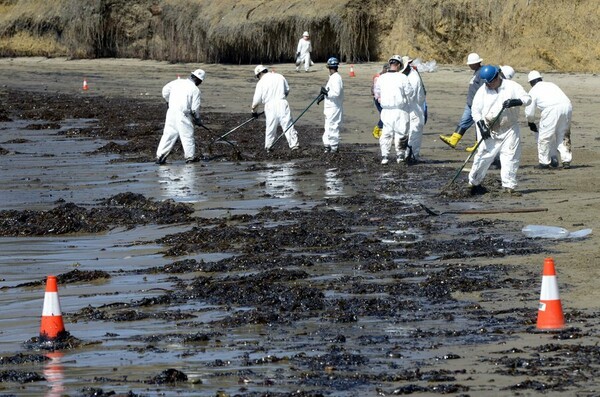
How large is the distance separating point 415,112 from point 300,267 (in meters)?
8.19

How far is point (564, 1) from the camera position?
33.6m

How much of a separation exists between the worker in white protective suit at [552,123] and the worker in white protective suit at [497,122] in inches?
90.5

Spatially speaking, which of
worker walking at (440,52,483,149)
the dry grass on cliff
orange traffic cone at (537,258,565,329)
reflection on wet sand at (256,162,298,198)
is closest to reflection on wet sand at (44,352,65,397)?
orange traffic cone at (537,258,565,329)

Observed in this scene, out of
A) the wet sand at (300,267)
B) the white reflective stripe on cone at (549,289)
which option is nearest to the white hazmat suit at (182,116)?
the wet sand at (300,267)

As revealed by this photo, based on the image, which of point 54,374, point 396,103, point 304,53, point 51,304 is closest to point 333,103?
point 396,103

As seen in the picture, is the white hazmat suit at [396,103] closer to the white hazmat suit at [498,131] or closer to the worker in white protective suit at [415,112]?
the worker in white protective suit at [415,112]

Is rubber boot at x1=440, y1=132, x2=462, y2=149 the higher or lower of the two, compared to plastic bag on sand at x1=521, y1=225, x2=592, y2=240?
higher

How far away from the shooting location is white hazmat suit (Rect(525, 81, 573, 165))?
17.9m

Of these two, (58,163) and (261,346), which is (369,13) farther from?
(261,346)

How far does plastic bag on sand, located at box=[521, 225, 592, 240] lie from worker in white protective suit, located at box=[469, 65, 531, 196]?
268cm

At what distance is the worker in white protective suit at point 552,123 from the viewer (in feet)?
58.8

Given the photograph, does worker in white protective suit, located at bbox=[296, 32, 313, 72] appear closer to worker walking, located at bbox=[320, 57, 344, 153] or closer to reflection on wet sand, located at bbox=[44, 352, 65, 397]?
worker walking, located at bbox=[320, 57, 344, 153]

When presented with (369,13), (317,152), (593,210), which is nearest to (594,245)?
(593,210)

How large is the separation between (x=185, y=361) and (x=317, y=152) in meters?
13.4
